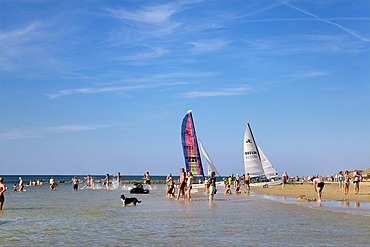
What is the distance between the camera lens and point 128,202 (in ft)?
86.0

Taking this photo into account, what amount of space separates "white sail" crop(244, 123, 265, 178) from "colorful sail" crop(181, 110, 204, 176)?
8.34 metres

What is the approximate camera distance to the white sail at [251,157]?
58.4 m

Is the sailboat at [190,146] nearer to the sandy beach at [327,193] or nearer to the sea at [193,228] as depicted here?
the sandy beach at [327,193]

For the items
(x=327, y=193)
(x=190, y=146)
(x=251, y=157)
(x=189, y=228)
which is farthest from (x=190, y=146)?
(x=189, y=228)

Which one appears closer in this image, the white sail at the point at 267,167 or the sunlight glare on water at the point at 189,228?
the sunlight glare on water at the point at 189,228

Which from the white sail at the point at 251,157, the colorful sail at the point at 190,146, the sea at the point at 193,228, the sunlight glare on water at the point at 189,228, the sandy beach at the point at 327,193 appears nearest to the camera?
the sea at the point at 193,228

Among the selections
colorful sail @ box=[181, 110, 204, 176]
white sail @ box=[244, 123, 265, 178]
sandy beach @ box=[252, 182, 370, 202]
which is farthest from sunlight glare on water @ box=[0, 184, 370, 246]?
white sail @ box=[244, 123, 265, 178]

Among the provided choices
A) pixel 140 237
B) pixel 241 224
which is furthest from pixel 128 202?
pixel 140 237

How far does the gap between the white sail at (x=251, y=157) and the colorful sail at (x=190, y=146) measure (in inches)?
328

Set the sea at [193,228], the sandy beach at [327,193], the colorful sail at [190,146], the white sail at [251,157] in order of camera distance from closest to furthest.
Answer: the sea at [193,228] → the sandy beach at [327,193] → the colorful sail at [190,146] → the white sail at [251,157]

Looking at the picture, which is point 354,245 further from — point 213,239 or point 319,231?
point 213,239

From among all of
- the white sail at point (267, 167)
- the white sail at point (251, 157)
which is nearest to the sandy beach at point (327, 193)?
the white sail at point (251, 157)

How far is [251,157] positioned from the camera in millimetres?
58844

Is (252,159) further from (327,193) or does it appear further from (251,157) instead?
(327,193)
